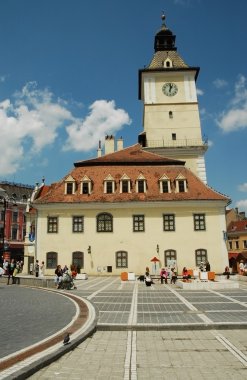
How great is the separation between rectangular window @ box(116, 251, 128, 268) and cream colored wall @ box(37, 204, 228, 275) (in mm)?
382

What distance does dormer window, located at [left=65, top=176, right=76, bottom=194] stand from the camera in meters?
38.2

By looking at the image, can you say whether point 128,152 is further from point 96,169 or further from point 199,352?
point 199,352

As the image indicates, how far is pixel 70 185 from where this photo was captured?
3847 centimetres

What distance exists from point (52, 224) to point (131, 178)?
9.96 m

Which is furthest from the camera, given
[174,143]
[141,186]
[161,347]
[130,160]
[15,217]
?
[15,217]

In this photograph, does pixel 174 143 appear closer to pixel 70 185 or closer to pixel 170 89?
pixel 170 89

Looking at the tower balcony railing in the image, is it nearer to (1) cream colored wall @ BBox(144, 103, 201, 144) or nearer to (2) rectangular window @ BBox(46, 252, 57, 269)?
(1) cream colored wall @ BBox(144, 103, 201, 144)

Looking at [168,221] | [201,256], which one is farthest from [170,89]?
[201,256]

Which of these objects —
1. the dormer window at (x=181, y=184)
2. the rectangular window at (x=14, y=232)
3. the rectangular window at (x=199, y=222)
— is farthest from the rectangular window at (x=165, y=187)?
the rectangular window at (x=14, y=232)

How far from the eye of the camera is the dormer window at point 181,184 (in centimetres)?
3769

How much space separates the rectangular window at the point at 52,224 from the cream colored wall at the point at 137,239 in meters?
0.43

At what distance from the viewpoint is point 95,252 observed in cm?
3622

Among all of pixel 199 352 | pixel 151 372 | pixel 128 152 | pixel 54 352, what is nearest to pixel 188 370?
pixel 151 372

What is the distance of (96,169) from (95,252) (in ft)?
31.9
